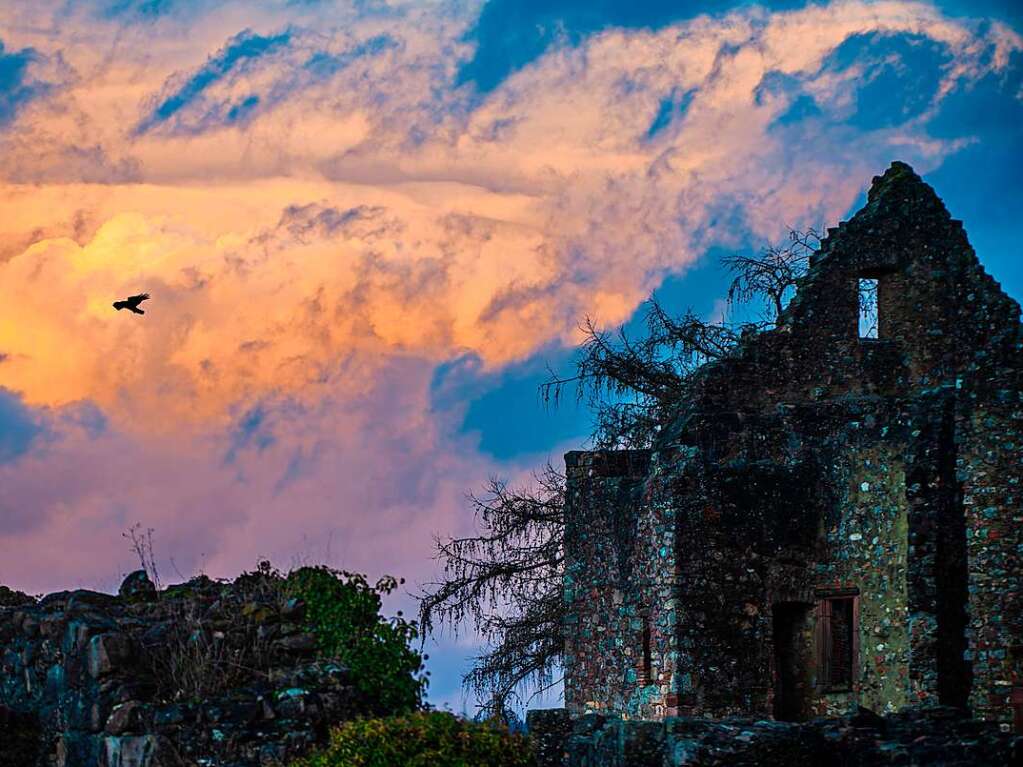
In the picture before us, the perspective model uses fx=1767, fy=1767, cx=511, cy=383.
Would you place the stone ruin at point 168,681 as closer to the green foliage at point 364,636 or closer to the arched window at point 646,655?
the green foliage at point 364,636

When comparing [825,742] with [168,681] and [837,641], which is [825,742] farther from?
[837,641]

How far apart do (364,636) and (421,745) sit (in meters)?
3.63

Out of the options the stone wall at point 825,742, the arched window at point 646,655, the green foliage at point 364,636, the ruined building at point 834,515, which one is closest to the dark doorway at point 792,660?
the ruined building at point 834,515

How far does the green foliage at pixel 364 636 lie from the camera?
2230cm

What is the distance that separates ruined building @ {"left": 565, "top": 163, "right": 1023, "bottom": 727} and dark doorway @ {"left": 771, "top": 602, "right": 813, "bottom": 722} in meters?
0.03

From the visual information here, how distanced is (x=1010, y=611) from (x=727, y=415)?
6.87 meters

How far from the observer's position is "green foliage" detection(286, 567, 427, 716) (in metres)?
22.3

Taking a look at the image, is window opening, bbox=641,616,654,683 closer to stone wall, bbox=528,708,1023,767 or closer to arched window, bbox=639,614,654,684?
arched window, bbox=639,614,654,684

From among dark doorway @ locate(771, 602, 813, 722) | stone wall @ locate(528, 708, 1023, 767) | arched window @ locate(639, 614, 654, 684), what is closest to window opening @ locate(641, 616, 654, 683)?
arched window @ locate(639, 614, 654, 684)

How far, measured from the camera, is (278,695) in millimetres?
21703

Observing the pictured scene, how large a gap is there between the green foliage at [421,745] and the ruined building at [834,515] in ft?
22.8

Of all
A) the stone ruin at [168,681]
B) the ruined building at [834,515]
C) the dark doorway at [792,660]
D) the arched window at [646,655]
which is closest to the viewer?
the stone ruin at [168,681]

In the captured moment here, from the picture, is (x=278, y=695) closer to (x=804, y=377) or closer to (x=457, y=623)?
(x=804, y=377)

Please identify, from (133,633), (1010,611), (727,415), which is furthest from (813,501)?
(133,633)
